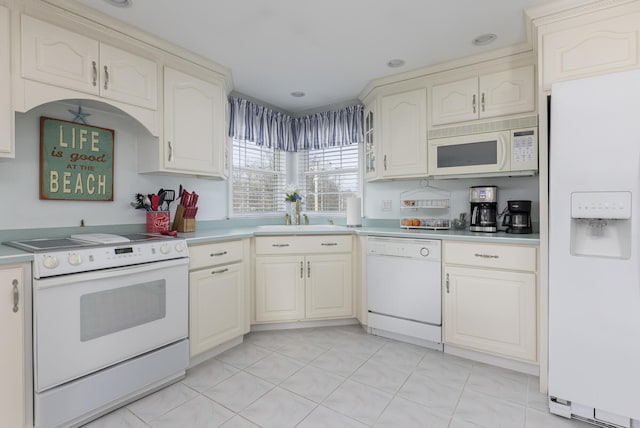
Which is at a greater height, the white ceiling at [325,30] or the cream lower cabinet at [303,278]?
the white ceiling at [325,30]

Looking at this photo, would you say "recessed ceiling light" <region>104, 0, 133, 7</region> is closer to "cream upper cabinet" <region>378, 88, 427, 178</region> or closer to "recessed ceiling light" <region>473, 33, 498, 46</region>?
"cream upper cabinet" <region>378, 88, 427, 178</region>

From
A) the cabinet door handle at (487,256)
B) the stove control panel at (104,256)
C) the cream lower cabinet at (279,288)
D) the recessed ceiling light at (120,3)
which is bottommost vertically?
the cream lower cabinet at (279,288)

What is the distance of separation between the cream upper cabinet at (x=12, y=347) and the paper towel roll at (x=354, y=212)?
2.52 metres

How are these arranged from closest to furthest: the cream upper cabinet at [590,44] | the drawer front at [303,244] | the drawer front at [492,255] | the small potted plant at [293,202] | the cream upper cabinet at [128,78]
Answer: the cream upper cabinet at [590,44] < the cream upper cabinet at [128,78] < the drawer front at [492,255] < the drawer front at [303,244] < the small potted plant at [293,202]

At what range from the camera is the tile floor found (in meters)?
1.75

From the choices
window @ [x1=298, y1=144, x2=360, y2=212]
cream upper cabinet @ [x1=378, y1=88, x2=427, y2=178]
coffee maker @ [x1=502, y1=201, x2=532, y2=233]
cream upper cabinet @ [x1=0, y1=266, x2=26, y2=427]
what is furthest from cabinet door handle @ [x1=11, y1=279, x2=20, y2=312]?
coffee maker @ [x1=502, y1=201, x2=532, y2=233]

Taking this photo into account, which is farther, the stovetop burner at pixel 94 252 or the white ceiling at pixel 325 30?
the white ceiling at pixel 325 30

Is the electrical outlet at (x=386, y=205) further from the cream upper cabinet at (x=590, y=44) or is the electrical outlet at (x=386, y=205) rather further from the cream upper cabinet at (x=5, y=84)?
the cream upper cabinet at (x=5, y=84)

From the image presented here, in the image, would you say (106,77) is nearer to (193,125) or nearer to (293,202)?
(193,125)

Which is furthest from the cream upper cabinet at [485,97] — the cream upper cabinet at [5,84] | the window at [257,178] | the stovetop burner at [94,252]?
the cream upper cabinet at [5,84]

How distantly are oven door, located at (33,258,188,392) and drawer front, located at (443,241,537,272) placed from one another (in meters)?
1.96

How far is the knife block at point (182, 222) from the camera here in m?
2.76

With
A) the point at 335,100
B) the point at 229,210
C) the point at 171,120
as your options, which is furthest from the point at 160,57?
the point at 335,100

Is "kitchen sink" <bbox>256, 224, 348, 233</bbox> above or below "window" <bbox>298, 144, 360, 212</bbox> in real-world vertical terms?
below
